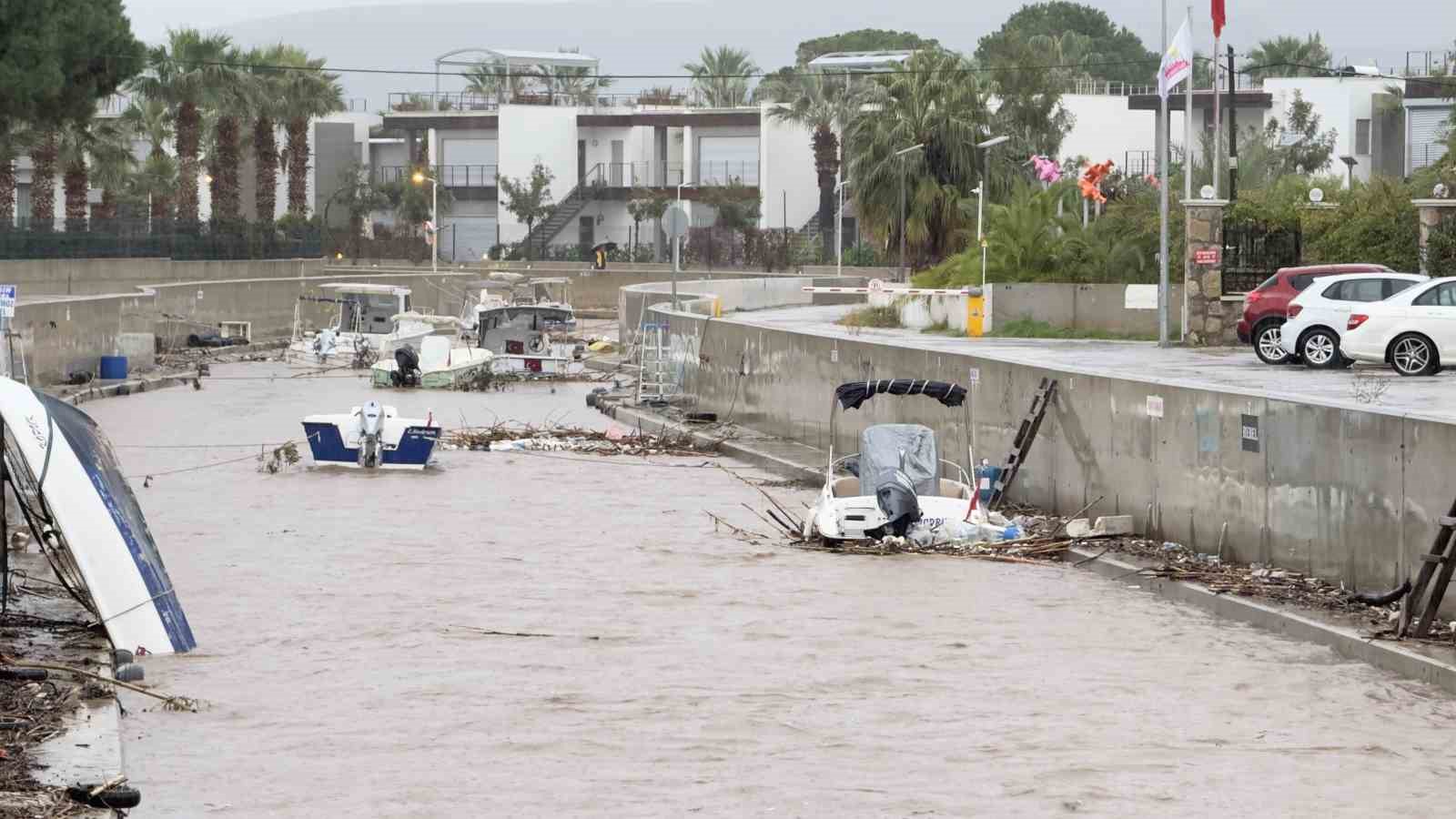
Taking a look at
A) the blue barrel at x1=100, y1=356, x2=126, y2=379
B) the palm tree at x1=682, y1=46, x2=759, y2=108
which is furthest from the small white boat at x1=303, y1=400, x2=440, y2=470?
the palm tree at x1=682, y1=46, x2=759, y2=108

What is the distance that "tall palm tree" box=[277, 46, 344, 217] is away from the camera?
8938 cm

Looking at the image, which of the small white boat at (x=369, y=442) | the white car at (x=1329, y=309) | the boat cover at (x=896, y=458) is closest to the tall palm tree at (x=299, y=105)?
the small white boat at (x=369, y=442)

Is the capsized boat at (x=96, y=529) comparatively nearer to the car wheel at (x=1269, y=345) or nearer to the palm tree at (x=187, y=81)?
the car wheel at (x=1269, y=345)

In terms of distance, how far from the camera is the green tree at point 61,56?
4700 centimetres

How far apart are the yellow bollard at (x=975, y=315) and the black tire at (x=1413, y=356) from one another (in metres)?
18.4

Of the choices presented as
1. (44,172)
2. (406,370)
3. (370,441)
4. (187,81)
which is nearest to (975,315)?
(406,370)

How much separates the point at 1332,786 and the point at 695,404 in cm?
2832

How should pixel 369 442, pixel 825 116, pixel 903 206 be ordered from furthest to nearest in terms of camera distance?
1. pixel 825 116
2. pixel 903 206
3. pixel 369 442

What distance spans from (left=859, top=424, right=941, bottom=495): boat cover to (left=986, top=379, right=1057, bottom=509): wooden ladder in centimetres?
142

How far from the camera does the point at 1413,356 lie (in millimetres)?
29016

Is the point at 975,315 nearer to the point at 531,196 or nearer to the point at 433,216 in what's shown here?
the point at 433,216

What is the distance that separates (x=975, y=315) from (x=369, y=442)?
2062 cm

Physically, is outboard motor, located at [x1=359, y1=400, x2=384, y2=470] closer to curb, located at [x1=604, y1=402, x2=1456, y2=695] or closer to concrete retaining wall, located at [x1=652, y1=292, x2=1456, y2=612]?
concrete retaining wall, located at [x1=652, y1=292, x2=1456, y2=612]

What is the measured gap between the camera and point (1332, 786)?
1172cm
